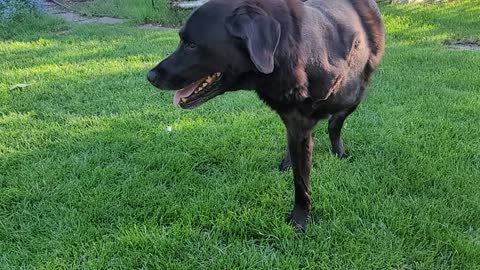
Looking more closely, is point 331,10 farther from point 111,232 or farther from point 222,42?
point 111,232

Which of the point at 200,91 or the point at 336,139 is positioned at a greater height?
the point at 200,91

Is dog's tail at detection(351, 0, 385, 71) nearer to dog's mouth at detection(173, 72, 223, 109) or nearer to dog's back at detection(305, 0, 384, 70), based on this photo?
dog's back at detection(305, 0, 384, 70)

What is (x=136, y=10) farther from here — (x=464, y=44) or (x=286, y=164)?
(x=286, y=164)

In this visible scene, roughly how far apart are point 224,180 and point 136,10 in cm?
608

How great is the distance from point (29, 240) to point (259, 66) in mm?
1450

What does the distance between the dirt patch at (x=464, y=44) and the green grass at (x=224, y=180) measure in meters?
0.94

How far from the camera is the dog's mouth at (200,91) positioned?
79.6 inches

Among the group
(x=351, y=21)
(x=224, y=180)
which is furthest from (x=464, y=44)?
(x=224, y=180)

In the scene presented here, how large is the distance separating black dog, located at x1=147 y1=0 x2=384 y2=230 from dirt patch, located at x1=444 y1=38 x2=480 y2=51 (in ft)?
12.1

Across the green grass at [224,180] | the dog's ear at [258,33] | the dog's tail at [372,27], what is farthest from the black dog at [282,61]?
the green grass at [224,180]

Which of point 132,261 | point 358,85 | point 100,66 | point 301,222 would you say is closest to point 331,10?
point 358,85

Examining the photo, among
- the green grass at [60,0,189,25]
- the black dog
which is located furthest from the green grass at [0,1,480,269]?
the green grass at [60,0,189,25]

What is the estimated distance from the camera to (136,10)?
8.10 m

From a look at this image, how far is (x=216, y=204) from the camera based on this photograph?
251 cm
